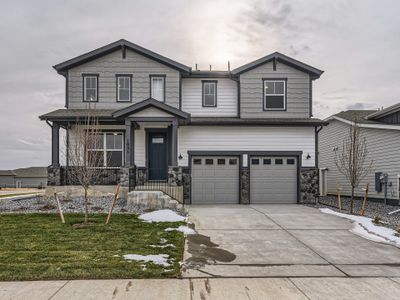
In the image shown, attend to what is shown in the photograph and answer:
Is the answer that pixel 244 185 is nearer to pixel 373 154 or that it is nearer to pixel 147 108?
pixel 147 108

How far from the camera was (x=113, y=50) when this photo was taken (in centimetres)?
1527

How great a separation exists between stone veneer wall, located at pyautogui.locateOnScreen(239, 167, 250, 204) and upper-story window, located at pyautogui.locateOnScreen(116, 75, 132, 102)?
21.9 feet

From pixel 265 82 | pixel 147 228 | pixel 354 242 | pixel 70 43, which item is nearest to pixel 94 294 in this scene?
pixel 147 228

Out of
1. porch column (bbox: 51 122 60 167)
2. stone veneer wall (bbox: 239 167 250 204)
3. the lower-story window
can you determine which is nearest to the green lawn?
porch column (bbox: 51 122 60 167)

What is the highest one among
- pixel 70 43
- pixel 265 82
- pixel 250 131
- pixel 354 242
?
pixel 70 43

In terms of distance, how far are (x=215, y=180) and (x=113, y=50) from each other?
26.7ft

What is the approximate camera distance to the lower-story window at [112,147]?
49.0ft

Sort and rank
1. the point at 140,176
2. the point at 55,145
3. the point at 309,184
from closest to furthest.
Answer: the point at 55,145
the point at 140,176
the point at 309,184

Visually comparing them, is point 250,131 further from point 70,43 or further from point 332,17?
point 70,43

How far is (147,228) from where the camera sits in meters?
8.88

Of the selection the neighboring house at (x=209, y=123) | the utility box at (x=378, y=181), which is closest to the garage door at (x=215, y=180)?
the neighboring house at (x=209, y=123)

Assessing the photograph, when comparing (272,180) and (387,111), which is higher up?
(387,111)

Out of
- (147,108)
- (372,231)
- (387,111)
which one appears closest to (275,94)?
(387,111)

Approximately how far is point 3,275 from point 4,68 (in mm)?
16649
